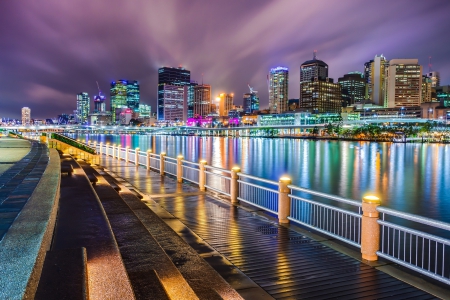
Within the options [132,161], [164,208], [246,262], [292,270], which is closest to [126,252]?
[246,262]

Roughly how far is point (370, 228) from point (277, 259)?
1.82 metres

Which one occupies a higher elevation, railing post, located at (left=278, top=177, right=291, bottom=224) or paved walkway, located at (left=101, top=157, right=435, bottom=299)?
railing post, located at (left=278, top=177, right=291, bottom=224)

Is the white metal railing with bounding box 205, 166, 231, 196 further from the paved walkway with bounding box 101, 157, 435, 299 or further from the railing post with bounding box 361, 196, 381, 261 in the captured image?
the railing post with bounding box 361, 196, 381, 261

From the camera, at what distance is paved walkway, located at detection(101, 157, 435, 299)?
5.34 m

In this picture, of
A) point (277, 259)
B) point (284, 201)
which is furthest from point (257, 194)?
point (277, 259)

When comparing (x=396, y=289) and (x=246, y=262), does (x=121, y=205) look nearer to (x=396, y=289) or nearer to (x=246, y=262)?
(x=246, y=262)

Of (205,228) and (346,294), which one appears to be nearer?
(346,294)

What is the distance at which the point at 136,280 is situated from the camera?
166 inches

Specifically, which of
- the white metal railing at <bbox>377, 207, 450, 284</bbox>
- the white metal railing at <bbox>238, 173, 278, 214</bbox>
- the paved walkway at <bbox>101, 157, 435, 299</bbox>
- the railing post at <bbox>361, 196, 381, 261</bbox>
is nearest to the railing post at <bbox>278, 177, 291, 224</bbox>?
the paved walkway at <bbox>101, 157, 435, 299</bbox>

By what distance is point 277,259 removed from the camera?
260 inches

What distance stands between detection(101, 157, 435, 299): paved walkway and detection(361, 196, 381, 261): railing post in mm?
304

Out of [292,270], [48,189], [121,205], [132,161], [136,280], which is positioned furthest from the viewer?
[132,161]

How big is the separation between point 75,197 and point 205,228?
3.08 meters

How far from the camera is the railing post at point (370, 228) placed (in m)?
6.59
